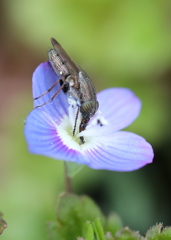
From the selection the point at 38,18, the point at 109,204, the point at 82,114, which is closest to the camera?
the point at 82,114

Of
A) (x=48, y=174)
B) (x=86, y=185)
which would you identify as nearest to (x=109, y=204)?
(x=86, y=185)

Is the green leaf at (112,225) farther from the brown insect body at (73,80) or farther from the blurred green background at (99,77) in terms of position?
the blurred green background at (99,77)

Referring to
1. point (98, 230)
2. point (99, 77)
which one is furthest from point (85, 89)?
point (99, 77)

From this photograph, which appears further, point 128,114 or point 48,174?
point 48,174

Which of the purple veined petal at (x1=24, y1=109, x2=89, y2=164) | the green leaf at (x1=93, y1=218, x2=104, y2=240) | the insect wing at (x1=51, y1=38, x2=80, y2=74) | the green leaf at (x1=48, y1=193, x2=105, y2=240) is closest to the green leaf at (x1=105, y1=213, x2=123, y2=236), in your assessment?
the green leaf at (x1=48, y1=193, x2=105, y2=240)

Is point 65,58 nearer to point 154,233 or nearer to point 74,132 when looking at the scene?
point 74,132

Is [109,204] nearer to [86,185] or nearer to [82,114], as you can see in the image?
[86,185]
